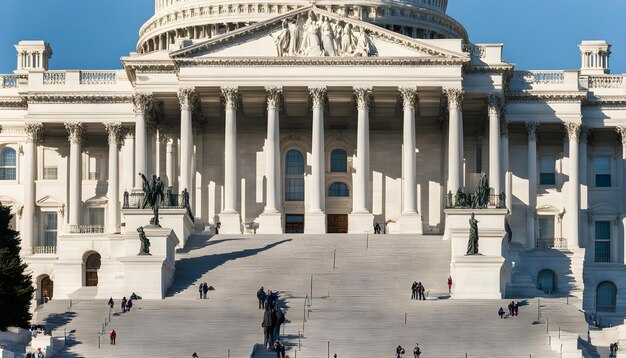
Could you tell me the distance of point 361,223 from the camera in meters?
138

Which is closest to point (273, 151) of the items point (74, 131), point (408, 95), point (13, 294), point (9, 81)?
point (408, 95)

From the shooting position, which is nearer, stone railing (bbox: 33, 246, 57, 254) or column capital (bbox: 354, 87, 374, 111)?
column capital (bbox: 354, 87, 374, 111)

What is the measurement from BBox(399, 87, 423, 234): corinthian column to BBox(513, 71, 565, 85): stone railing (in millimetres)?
12674

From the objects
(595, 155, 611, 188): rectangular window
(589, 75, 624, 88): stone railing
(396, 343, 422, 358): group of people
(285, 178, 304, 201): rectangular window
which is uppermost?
(589, 75, 624, 88): stone railing

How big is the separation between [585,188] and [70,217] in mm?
41434

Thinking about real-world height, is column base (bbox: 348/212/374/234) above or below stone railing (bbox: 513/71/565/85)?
below

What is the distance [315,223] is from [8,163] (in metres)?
31.7

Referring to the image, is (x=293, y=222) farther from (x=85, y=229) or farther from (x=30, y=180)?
(x=30, y=180)

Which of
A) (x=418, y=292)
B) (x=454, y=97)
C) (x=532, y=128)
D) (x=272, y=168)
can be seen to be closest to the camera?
(x=418, y=292)

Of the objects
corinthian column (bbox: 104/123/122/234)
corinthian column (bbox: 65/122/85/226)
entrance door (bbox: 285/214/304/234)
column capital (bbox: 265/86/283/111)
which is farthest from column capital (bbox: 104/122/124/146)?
column capital (bbox: 265/86/283/111)

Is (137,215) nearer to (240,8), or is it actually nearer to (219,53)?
(219,53)

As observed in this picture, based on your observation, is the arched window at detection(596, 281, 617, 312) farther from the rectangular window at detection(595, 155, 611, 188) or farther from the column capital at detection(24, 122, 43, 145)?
the column capital at detection(24, 122, 43, 145)

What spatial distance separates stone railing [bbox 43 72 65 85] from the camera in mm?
150875

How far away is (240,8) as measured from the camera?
16212cm
